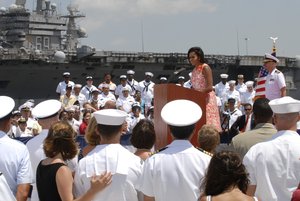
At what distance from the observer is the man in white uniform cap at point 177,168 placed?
196 inches

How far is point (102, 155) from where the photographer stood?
5.16 metres

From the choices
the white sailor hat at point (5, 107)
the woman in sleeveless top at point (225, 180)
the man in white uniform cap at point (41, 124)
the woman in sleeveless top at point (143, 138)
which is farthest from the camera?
the man in white uniform cap at point (41, 124)

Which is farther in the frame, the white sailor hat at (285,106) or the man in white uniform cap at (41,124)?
the man in white uniform cap at (41,124)

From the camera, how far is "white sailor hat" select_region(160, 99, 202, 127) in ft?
16.6

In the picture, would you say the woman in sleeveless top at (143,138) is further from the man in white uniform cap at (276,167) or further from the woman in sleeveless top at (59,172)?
the man in white uniform cap at (276,167)

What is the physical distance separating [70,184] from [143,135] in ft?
3.15

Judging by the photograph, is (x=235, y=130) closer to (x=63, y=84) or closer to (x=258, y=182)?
(x=258, y=182)

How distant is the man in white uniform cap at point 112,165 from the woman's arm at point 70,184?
15 centimetres

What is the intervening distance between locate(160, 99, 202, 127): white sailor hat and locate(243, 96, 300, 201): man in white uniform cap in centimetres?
58

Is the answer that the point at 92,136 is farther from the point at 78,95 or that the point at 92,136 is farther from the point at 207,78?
the point at 78,95

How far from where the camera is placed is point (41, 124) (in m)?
6.54

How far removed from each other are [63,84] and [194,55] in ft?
40.9

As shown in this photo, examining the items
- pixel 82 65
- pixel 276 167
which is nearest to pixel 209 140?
pixel 276 167

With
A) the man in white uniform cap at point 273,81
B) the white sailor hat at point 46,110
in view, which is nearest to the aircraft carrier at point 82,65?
the man in white uniform cap at point 273,81
